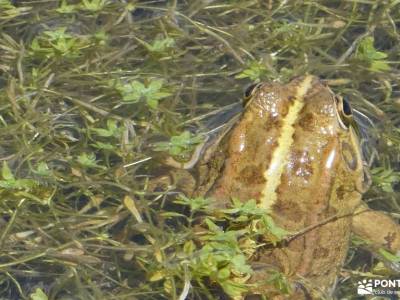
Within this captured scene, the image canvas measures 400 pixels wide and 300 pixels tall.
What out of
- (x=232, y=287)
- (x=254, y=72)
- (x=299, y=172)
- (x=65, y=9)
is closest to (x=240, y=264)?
(x=232, y=287)

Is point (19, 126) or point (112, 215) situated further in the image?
point (19, 126)

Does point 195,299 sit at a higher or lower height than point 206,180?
lower

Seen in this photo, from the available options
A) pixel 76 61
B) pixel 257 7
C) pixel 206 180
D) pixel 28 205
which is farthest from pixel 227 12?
pixel 28 205

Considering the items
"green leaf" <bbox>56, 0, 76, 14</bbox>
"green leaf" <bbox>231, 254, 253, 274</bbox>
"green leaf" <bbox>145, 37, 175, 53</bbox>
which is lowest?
"green leaf" <bbox>231, 254, 253, 274</bbox>

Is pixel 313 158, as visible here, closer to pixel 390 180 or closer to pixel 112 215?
pixel 390 180

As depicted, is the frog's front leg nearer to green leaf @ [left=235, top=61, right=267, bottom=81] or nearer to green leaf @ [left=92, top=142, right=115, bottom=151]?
green leaf @ [left=235, top=61, right=267, bottom=81]

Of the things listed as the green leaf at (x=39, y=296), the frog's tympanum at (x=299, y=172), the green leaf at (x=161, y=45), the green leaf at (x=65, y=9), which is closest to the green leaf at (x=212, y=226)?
the frog's tympanum at (x=299, y=172)

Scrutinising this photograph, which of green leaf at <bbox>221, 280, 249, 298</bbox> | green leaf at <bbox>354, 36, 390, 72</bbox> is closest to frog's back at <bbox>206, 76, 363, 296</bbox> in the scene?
green leaf at <bbox>221, 280, 249, 298</bbox>
